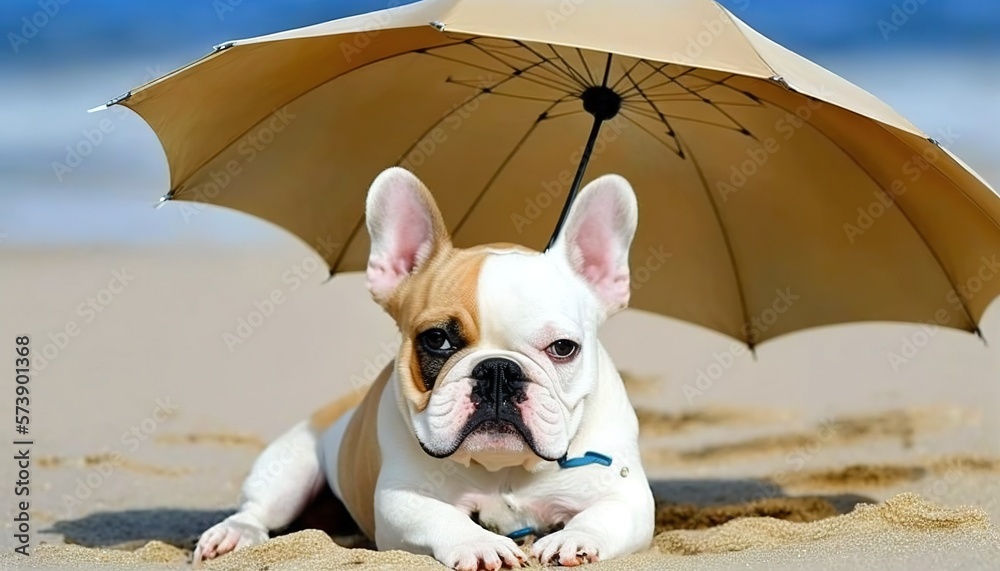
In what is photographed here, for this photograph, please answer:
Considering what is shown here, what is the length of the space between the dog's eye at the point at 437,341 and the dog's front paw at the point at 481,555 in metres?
0.53

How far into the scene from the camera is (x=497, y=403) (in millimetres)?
2916

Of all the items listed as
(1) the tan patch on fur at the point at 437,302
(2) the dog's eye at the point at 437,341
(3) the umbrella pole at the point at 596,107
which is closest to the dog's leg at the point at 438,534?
(1) the tan patch on fur at the point at 437,302

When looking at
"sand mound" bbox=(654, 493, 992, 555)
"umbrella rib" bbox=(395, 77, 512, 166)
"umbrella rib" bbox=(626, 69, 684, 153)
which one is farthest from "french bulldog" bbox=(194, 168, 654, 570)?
"umbrella rib" bbox=(395, 77, 512, 166)

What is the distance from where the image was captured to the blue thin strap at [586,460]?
3.21 m

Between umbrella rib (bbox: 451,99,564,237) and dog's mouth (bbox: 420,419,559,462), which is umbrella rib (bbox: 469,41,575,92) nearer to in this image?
umbrella rib (bbox: 451,99,564,237)

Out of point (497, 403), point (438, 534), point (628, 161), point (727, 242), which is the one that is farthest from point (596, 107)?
point (438, 534)

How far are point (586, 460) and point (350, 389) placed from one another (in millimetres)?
4250

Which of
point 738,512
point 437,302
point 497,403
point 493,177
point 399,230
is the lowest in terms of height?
point 738,512

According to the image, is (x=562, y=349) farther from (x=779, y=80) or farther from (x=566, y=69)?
(x=566, y=69)

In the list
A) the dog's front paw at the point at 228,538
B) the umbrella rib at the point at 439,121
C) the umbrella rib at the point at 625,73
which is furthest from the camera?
the umbrella rib at the point at 439,121

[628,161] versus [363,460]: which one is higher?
[628,161]

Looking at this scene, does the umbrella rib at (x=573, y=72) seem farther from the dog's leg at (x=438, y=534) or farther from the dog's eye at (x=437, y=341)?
the dog's leg at (x=438, y=534)

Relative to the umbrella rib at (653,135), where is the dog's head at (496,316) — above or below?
below

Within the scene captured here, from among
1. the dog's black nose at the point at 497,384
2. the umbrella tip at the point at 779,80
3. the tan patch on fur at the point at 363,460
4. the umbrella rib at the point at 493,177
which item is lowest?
the tan patch on fur at the point at 363,460
